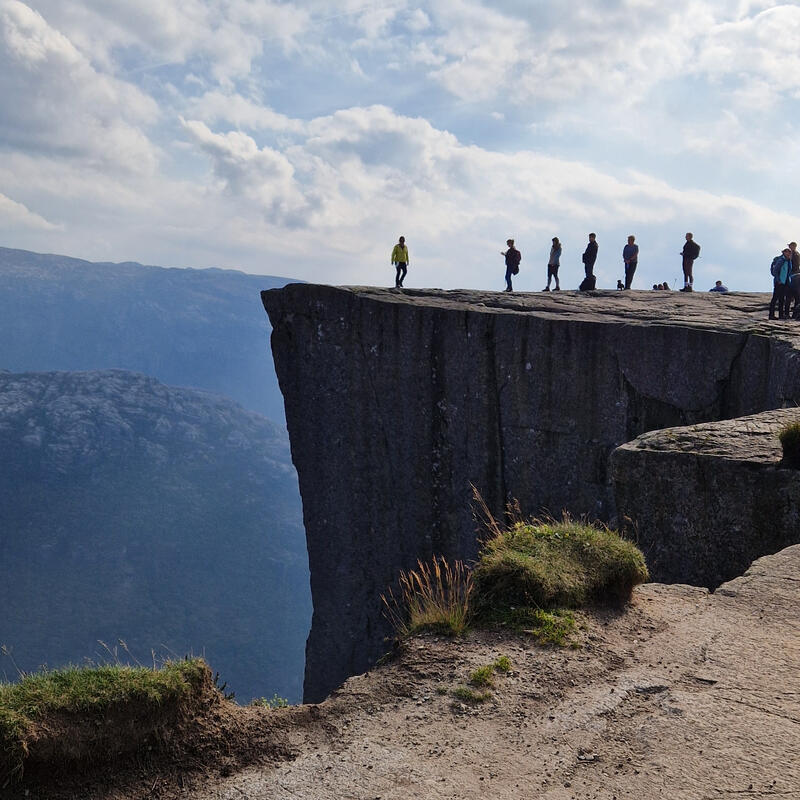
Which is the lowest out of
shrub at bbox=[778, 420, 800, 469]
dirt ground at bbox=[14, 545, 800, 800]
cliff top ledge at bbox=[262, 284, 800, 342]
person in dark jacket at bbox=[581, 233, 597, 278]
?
dirt ground at bbox=[14, 545, 800, 800]

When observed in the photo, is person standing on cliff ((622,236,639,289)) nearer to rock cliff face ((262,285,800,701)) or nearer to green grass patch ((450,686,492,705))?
rock cliff face ((262,285,800,701))

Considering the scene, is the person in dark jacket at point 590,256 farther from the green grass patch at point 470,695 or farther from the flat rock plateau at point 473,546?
the green grass patch at point 470,695

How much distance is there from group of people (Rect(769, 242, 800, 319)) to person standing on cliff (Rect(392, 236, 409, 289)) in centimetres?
1014

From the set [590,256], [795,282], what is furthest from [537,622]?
[590,256]

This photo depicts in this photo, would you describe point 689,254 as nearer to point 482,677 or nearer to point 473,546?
point 473,546

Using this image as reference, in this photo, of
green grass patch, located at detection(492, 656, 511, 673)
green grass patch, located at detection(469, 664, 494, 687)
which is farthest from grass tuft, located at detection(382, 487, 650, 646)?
green grass patch, located at detection(469, 664, 494, 687)

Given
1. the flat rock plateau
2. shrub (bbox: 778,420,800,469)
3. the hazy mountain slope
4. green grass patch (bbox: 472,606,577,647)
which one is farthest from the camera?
the hazy mountain slope

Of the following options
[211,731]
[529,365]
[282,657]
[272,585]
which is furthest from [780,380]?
[272,585]

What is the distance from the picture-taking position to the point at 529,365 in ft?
62.2

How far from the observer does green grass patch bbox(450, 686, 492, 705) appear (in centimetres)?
540

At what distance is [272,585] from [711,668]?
18496 centimetres

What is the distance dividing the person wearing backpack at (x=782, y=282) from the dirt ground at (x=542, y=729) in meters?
13.2

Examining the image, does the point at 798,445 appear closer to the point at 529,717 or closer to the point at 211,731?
the point at 529,717

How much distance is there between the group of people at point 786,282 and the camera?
17672 millimetres
